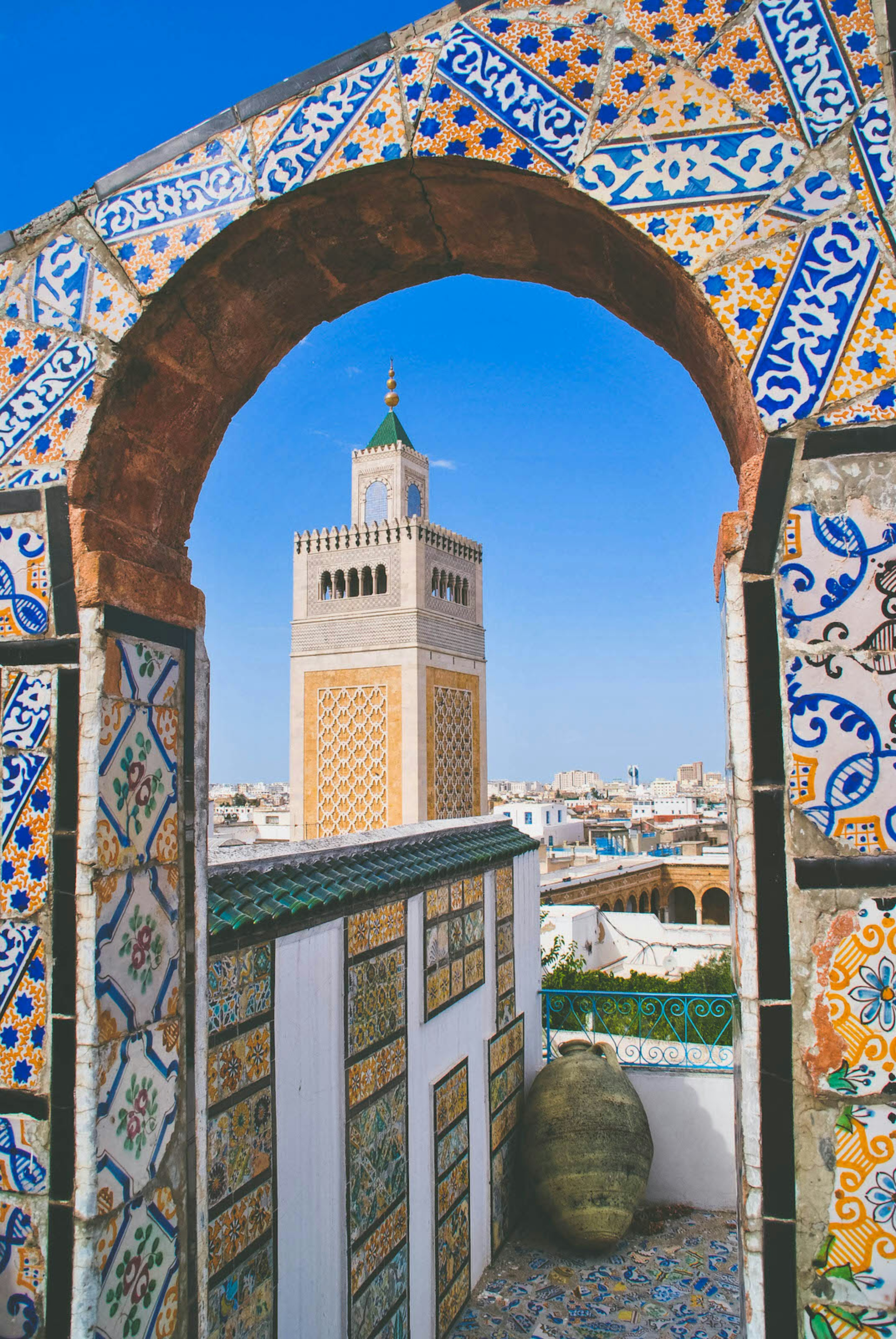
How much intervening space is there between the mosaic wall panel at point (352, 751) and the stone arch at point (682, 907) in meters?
7.46

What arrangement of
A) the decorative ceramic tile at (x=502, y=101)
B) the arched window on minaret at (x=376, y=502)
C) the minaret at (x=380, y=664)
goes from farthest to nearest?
1. the arched window on minaret at (x=376, y=502)
2. the minaret at (x=380, y=664)
3. the decorative ceramic tile at (x=502, y=101)

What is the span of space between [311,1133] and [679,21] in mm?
2945

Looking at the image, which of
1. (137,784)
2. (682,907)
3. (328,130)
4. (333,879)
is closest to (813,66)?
(328,130)

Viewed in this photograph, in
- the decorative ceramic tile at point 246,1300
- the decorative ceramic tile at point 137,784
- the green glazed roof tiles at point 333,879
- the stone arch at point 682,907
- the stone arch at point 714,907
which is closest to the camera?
the decorative ceramic tile at point 137,784

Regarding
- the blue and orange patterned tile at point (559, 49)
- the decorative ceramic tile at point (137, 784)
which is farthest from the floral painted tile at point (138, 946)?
the blue and orange patterned tile at point (559, 49)

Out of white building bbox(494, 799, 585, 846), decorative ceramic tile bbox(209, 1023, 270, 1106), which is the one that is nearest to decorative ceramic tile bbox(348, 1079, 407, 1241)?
decorative ceramic tile bbox(209, 1023, 270, 1106)

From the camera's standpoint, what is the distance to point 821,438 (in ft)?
4.05

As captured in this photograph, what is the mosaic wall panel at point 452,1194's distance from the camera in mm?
4016

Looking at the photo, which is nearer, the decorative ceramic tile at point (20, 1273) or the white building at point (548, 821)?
the decorative ceramic tile at point (20, 1273)

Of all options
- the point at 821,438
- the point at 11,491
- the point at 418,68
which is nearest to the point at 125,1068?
the point at 11,491

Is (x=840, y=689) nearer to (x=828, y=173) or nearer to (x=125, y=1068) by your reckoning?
(x=828, y=173)

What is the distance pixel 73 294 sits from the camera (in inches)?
60.9

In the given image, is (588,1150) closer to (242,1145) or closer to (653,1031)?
(653,1031)

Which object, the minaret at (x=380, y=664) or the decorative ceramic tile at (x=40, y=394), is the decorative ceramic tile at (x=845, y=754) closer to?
the decorative ceramic tile at (x=40, y=394)
